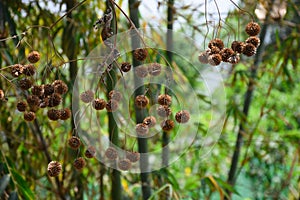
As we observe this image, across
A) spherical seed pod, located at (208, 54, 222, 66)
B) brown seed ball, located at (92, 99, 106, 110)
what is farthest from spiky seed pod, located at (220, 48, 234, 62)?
brown seed ball, located at (92, 99, 106, 110)

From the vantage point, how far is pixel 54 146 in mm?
1250

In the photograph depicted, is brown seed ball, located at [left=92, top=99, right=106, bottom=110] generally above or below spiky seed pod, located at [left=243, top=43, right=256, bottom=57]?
below

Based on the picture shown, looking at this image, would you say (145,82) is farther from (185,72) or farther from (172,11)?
(172,11)

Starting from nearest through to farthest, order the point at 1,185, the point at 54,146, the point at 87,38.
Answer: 1. the point at 1,185
2. the point at 87,38
3. the point at 54,146

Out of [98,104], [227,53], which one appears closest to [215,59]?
[227,53]

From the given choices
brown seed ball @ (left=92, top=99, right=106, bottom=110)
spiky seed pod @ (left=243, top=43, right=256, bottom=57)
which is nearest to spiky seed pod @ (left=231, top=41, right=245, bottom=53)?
spiky seed pod @ (left=243, top=43, right=256, bottom=57)

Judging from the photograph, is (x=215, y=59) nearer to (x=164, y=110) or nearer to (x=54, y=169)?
(x=164, y=110)

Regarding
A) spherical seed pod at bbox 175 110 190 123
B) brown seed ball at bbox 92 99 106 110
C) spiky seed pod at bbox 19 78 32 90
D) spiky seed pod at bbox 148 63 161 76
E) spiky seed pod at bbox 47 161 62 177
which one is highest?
spiky seed pod at bbox 148 63 161 76

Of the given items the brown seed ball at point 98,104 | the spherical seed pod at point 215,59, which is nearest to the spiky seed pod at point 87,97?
the brown seed ball at point 98,104

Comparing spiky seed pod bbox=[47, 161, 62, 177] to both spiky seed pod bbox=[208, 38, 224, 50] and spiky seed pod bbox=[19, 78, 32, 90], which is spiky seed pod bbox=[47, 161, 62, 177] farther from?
spiky seed pod bbox=[208, 38, 224, 50]

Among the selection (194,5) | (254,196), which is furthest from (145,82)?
(254,196)

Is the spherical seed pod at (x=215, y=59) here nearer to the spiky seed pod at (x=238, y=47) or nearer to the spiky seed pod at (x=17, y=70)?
the spiky seed pod at (x=238, y=47)

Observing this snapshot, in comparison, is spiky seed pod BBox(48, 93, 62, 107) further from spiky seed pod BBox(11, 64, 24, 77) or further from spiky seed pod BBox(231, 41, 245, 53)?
spiky seed pod BBox(231, 41, 245, 53)

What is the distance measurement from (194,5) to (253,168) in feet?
2.70
